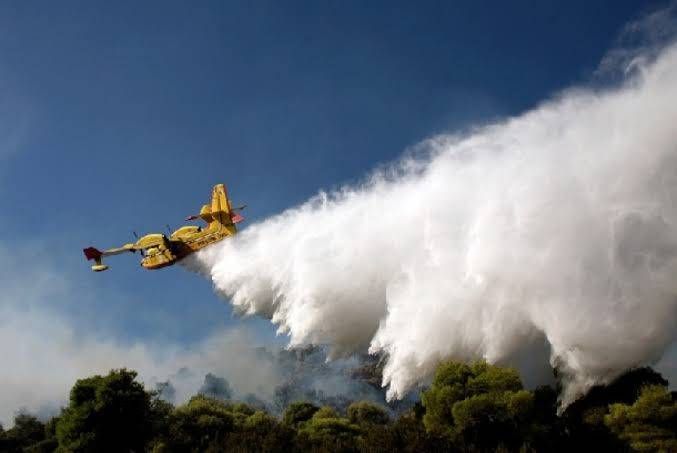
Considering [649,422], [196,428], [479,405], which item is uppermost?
[196,428]

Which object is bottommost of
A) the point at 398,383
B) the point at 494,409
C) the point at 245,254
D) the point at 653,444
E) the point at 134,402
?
the point at 653,444

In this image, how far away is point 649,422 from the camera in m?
37.8

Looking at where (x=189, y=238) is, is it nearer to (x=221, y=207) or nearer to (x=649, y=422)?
(x=221, y=207)

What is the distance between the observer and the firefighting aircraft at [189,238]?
176 feet

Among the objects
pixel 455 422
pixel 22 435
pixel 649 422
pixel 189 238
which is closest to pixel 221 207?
pixel 189 238

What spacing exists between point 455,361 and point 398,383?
5810 mm

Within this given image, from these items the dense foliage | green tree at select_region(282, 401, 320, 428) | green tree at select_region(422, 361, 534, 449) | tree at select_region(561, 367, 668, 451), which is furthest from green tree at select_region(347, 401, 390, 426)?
green tree at select_region(422, 361, 534, 449)

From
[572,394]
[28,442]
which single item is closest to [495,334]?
[572,394]

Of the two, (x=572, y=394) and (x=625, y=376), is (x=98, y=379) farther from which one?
(x=625, y=376)

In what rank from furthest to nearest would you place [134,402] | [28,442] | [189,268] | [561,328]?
[28,442]
[189,268]
[134,402]
[561,328]

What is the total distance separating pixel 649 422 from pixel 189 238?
40.5 meters

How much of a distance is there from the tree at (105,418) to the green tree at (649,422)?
118 feet

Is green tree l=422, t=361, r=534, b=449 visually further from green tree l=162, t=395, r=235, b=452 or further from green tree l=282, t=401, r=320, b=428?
green tree l=282, t=401, r=320, b=428

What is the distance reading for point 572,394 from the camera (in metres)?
44.3
